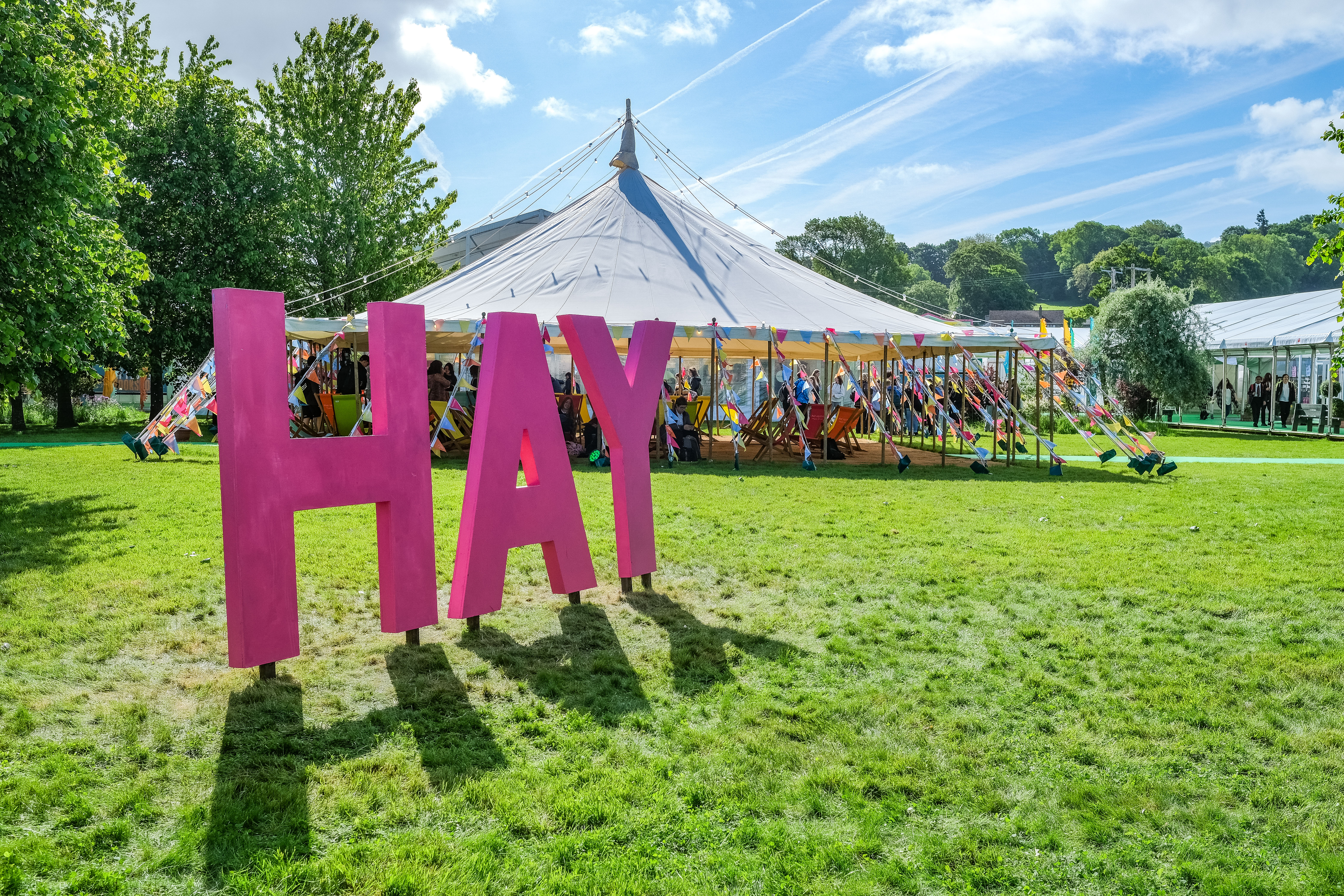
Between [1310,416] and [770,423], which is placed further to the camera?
[1310,416]

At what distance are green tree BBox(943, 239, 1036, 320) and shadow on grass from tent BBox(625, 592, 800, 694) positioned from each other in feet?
305

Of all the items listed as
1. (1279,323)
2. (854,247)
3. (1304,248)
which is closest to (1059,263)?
(1304,248)

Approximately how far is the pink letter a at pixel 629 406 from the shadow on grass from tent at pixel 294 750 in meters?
1.58

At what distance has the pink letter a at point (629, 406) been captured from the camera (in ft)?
16.6

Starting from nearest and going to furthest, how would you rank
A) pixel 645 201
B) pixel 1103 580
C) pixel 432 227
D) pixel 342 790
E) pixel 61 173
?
pixel 342 790 < pixel 1103 580 < pixel 61 173 < pixel 645 201 < pixel 432 227

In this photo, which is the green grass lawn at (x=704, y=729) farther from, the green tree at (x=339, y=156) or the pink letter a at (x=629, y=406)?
the green tree at (x=339, y=156)

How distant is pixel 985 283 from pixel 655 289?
3523 inches

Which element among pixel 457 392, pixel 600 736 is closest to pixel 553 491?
pixel 600 736

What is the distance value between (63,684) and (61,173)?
637 cm

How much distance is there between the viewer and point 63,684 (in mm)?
3664

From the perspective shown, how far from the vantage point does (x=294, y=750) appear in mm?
3117

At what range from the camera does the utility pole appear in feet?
184

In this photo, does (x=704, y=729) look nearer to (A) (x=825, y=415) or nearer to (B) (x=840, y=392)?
(A) (x=825, y=415)

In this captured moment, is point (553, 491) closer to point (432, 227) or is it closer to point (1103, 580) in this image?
point (1103, 580)
